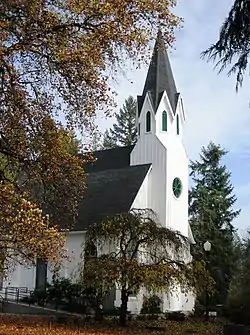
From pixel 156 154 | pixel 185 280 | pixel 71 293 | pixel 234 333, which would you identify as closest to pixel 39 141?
pixel 234 333

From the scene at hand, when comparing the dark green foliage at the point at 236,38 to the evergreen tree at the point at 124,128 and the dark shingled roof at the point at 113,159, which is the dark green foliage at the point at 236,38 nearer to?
the dark shingled roof at the point at 113,159

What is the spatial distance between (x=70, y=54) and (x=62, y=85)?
1.11m

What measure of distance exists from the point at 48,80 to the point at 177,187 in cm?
2379

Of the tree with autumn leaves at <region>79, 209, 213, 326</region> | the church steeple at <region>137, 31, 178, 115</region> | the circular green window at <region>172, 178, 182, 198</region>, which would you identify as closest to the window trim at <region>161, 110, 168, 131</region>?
the church steeple at <region>137, 31, 178, 115</region>

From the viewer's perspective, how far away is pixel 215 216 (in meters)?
46.4

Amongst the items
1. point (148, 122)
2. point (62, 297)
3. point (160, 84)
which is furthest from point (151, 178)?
point (62, 297)

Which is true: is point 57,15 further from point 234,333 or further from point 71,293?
point 71,293

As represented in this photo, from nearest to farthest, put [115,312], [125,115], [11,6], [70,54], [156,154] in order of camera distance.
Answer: [11,6]
[70,54]
[115,312]
[156,154]
[125,115]

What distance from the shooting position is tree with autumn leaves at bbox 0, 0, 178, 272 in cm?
1167

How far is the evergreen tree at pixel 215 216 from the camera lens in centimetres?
4031

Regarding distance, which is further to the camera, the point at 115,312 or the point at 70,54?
the point at 115,312

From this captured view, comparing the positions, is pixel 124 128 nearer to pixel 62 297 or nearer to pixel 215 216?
pixel 215 216

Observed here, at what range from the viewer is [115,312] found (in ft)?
93.4

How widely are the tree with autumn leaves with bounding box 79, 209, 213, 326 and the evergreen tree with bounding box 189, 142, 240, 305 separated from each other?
1285cm
